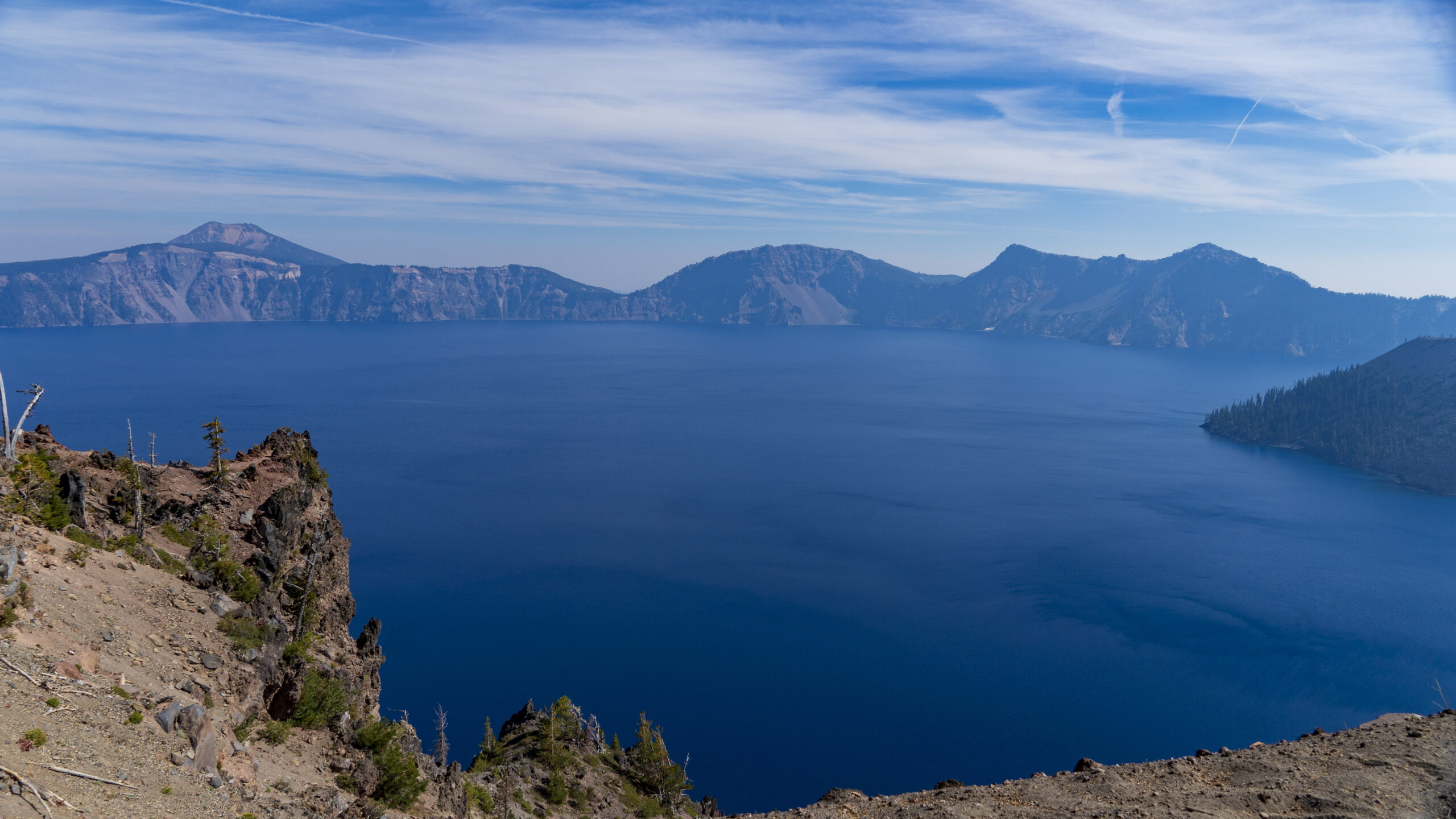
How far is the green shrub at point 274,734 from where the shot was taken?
25.5 meters

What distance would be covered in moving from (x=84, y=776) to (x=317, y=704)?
12550 millimetres

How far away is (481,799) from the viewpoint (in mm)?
35531

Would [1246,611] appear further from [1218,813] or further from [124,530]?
[124,530]

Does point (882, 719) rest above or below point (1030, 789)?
below

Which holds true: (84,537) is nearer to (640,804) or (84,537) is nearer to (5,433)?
(5,433)

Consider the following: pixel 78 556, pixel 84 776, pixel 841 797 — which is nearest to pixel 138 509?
pixel 78 556

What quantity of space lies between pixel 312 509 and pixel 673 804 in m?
27.5

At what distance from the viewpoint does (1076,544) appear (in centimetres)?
12256

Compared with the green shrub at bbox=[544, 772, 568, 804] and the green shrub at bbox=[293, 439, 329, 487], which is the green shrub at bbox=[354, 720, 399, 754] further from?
the green shrub at bbox=[293, 439, 329, 487]

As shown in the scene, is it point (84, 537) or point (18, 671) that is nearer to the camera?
point (18, 671)

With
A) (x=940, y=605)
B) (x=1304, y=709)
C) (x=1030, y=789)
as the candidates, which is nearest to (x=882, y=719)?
(x=940, y=605)

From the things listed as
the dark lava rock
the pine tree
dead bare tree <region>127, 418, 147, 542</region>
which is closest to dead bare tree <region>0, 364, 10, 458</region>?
dead bare tree <region>127, 418, 147, 542</region>

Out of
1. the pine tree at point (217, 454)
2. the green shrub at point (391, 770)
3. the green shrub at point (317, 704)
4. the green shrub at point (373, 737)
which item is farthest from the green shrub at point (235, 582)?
the pine tree at point (217, 454)

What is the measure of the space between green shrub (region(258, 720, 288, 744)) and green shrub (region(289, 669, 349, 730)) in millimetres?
1942
